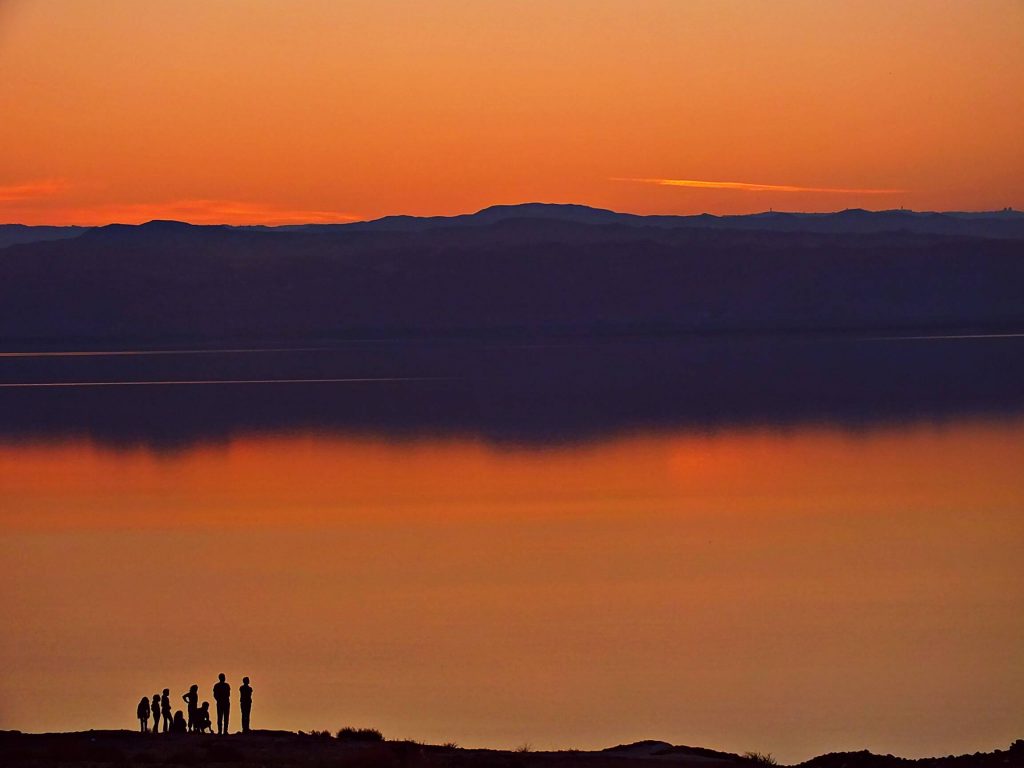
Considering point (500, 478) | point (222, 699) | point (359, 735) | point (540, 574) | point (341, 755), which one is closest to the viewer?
point (341, 755)

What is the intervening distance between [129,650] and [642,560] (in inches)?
260

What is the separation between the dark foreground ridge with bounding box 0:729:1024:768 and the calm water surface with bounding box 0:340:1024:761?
1571 millimetres

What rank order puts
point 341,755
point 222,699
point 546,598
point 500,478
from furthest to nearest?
1. point 500,478
2. point 546,598
3. point 222,699
4. point 341,755

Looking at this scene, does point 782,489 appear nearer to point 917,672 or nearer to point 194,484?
point 194,484

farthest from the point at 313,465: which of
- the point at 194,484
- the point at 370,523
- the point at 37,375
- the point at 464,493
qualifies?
the point at 37,375

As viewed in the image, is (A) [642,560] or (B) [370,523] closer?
(A) [642,560]

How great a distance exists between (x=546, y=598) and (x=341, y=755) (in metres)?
7.85

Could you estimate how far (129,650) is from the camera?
1641cm

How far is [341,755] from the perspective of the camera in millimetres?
10375

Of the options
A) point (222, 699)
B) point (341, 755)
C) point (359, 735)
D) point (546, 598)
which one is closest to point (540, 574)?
point (546, 598)

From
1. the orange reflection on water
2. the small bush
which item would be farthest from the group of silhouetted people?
Answer: the orange reflection on water

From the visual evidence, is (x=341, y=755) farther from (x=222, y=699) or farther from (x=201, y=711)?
(x=201, y=711)

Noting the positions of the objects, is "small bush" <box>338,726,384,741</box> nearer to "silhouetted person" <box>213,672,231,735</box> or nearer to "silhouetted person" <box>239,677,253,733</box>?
"silhouetted person" <box>239,677,253,733</box>

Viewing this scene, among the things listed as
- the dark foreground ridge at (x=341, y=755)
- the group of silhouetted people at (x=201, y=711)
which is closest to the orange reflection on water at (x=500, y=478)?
the group of silhouetted people at (x=201, y=711)
